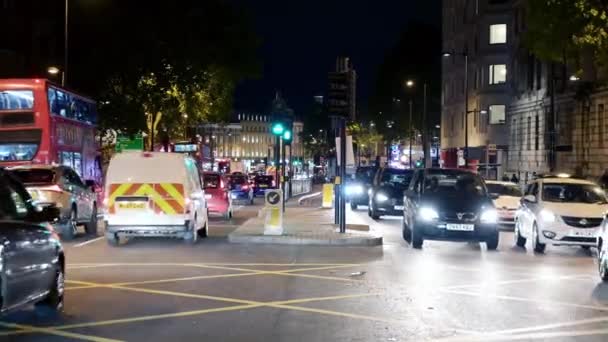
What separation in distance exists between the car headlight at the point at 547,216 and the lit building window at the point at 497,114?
4970cm

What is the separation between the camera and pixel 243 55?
56.8 metres

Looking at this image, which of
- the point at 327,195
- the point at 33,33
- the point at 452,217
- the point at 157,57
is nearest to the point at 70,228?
the point at 452,217

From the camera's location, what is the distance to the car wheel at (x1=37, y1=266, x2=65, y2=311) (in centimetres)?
1104

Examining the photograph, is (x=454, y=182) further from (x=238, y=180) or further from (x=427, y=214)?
(x=238, y=180)

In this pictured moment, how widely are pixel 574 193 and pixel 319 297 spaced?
11335 mm

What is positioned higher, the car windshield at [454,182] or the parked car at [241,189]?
the car windshield at [454,182]

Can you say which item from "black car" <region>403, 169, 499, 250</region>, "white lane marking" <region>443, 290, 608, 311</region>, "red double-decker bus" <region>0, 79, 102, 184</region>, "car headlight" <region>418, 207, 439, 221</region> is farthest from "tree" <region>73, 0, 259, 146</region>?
"white lane marking" <region>443, 290, 608, 311</region>

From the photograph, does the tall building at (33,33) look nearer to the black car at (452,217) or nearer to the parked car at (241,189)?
the parked car at (241,189)

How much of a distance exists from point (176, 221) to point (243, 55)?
37.6m

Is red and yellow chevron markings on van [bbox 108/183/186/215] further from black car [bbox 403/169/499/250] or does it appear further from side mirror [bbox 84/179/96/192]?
black car [bbox 403/169/499/250]

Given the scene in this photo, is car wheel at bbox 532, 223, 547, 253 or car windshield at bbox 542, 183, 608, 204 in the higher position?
car windshield at bbox 542, 183, 608, 204

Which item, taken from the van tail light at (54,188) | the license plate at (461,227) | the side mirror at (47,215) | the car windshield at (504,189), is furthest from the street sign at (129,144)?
the side mirror at (47,215)

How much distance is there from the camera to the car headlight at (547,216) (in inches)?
790

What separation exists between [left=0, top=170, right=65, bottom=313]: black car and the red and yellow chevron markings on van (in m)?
8.68
